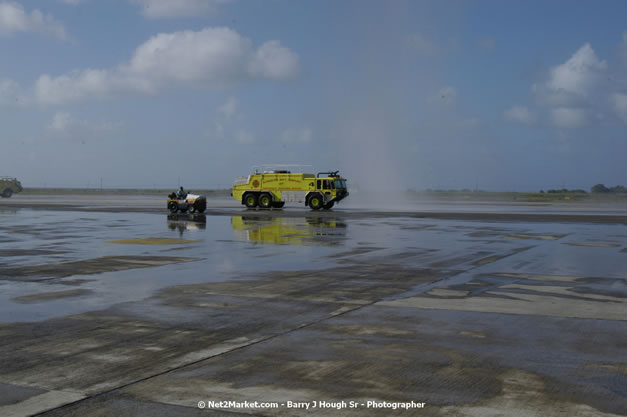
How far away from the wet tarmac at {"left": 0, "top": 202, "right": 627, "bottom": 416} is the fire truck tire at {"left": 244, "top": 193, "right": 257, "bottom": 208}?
3159cm

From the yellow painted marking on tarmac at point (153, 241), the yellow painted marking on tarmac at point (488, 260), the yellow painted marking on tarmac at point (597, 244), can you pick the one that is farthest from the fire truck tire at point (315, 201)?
the yellow painted marking on tarmac at point (488, 260)

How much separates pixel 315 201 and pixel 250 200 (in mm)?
5558

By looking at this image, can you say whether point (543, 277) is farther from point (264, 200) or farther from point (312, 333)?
point (264, 200)

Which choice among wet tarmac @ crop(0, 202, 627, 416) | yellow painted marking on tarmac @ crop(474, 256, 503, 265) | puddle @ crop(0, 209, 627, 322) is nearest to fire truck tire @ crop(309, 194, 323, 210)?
puddle @ crop(0, 209, 627, 322)

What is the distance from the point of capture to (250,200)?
163 feet

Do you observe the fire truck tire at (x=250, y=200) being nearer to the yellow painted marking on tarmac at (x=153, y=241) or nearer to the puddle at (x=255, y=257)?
the puddle at (x=255, y=257)

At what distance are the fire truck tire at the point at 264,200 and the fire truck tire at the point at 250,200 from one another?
0.34 m

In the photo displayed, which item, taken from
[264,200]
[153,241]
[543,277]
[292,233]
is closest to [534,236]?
[292,233]

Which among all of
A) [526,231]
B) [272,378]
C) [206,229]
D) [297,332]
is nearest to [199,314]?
[297,332]

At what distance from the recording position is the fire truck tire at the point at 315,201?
4712 centimetres

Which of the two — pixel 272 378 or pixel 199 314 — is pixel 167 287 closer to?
pixel 199 314

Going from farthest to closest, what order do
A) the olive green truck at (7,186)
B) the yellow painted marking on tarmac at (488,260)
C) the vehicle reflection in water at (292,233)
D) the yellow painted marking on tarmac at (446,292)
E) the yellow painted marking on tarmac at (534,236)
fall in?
the olive green truck at (7,186)
the yellow painted marking on tarmac at (534,236)
the vehicle reflection in water at (292,233)
the yellow painted marking on tarmac at (488,260)
the yellow painted marking on tarmac at (446,292)

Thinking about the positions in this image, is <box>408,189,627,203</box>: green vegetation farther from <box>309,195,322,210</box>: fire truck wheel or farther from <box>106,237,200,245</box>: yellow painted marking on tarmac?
<box>106,237,200,245</box>: yellow painted marking on tarmac

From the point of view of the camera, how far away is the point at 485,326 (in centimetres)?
861
